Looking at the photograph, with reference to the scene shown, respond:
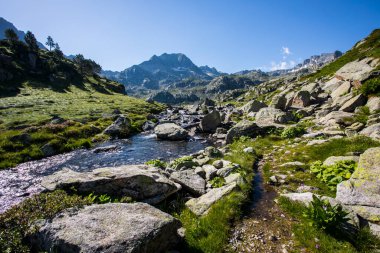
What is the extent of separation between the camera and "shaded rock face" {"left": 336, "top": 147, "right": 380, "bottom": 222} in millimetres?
8570

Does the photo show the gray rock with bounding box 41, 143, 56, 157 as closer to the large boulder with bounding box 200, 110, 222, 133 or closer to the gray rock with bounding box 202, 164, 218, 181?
the gray rock with bounding box 202, 164, 218, 181

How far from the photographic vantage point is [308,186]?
11766 millimetres

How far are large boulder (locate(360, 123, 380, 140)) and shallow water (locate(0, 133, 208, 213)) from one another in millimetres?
17461

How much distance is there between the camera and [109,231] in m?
6.81

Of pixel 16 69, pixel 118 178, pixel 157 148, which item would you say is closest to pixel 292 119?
pixel 157 148

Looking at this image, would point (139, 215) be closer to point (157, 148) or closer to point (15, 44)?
point (157, 148)

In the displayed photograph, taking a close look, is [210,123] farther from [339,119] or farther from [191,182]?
[191,182]

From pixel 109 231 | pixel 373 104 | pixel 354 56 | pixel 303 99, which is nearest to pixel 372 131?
pixel 373 104

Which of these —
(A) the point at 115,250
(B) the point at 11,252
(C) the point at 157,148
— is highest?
(A) the point at 115,250

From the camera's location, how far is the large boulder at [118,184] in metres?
11.0

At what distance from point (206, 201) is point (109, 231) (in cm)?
529

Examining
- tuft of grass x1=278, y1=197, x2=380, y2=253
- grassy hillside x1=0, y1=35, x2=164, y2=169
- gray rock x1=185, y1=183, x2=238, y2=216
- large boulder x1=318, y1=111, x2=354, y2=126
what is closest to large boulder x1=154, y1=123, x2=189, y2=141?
grassy hillside x1=0, y1=35, x2=164, y2=169

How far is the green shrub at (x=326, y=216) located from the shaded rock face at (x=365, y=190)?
98cm

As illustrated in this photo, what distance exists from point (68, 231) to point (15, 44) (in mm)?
156992
